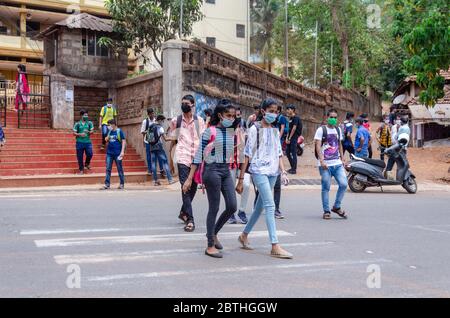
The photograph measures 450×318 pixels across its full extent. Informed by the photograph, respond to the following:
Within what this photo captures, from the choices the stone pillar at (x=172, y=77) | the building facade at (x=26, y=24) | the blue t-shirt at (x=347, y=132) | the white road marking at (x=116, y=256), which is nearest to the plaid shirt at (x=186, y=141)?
the white road marking at (x=116, y=256)

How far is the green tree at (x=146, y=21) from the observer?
25.2 meters

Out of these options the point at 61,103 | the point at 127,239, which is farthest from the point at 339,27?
the point at 127,239

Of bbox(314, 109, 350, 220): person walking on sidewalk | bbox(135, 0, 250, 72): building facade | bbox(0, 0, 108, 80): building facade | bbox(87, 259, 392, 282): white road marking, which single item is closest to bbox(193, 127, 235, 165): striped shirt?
bbox(87, 259, 392, 282): white road marking

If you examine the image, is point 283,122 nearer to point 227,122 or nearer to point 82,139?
point 82,139

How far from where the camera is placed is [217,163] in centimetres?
660

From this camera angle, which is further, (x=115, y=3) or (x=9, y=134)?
(x=115, y=3)

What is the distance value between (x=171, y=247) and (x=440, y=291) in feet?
10.6

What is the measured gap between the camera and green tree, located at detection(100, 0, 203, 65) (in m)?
25.2

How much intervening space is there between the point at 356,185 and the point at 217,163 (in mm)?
8495

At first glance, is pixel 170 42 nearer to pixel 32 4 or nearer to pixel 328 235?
pixel 328 235

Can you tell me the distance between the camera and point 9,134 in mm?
18453

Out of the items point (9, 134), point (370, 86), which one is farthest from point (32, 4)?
point (370, 86)

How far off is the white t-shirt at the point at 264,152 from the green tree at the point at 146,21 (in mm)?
18063

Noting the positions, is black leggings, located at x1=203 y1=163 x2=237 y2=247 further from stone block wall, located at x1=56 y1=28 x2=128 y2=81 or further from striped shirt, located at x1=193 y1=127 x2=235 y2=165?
stone block wall, located at x1=56 y1=28 x2=128 y2=81
